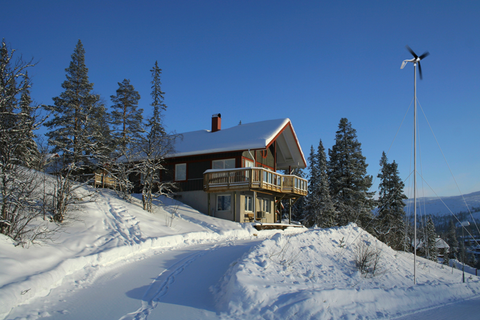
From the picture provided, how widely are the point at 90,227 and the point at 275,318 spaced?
29.7 feet

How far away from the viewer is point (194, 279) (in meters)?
8.89

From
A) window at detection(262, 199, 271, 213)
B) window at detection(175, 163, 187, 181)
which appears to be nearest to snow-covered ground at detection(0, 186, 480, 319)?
window at detection(175, 163, 187, 181)

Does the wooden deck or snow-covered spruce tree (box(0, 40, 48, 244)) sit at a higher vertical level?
snow-covered spruce tree (box(0, 40, 48, 244))

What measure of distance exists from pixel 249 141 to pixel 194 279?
15644 mm

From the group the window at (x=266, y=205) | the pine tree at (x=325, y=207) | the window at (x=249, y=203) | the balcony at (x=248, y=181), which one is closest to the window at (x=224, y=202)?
the window at (x=249, y=203)

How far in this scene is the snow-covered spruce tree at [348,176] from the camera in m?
31.7

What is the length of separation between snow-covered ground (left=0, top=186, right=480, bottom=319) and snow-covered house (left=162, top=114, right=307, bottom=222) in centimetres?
786

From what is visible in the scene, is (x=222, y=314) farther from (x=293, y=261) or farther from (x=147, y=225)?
(x=147, y=225)

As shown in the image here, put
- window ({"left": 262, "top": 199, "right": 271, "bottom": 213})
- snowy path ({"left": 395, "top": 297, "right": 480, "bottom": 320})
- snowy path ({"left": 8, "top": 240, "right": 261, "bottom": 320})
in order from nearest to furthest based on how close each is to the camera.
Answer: snowy path ({"left": 8, "top": 240, "right": 261, "bottom": 320}) < snowy path ({"left": 395, "top": 297, "right": 480, "bottom": 320}) < window ({"left": 262, "top": 199, "right": 271, "bottom": 213})

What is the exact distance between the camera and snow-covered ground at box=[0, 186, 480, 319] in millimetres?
6793

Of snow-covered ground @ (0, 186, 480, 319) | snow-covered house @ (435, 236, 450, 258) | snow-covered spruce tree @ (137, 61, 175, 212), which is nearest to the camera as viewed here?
snow-covered ground @ (0, 186, 480, 319)

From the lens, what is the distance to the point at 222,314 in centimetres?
672

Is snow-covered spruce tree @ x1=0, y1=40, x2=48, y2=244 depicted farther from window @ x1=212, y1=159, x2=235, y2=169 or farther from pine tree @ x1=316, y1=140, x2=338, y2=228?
pine tree @ x1=316, y1=140, x2=338, y2=228

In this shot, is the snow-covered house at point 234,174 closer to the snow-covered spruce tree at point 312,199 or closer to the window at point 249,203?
the window at point 249,203
